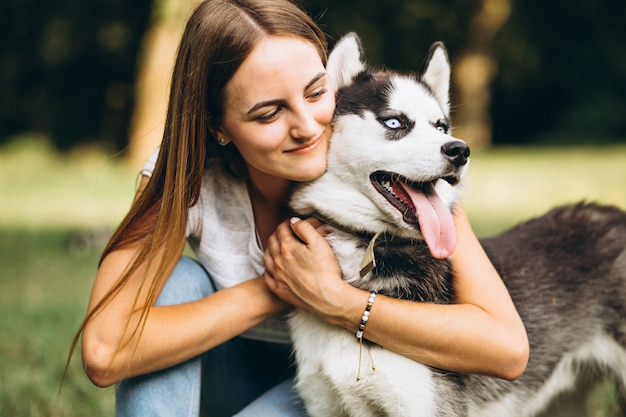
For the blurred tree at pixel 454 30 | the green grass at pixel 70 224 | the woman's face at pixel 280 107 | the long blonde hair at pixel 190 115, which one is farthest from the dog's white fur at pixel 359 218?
the blurred tree at pixel 454 30

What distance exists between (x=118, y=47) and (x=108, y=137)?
2207 millimetres

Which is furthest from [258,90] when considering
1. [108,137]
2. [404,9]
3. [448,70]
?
[108,137]

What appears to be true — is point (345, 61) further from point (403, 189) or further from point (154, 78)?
point (154, 78)

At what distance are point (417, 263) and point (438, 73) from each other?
0.80 m

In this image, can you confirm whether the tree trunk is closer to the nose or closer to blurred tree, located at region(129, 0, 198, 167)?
blurred tree, located at region(129, 0, 198, 167)

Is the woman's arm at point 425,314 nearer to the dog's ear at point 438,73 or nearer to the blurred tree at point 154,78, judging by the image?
the dog's ear at point 438,73

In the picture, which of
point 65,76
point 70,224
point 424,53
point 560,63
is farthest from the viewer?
point 560,63

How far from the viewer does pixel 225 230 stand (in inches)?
104

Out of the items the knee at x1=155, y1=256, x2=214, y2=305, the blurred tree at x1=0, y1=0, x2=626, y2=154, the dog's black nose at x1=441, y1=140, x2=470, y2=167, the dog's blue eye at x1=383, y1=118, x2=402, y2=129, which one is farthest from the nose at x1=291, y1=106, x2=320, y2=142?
the blurred tree at x1=0, y1=0, x2=626, y2=154

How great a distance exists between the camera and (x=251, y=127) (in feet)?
7.67

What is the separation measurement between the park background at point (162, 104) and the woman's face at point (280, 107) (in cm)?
300

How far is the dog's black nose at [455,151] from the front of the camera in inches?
88.6

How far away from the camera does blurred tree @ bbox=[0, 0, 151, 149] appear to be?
16.3 m

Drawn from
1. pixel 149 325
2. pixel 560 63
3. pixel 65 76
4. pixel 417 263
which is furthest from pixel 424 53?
pixel 149 325
